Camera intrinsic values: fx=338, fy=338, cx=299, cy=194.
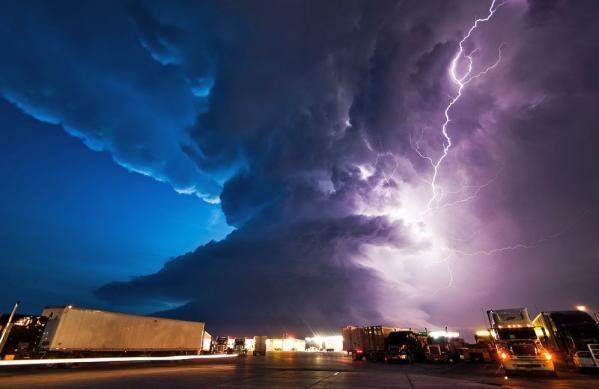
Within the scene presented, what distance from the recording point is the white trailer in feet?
66.0

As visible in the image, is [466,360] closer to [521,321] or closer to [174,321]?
[521,321]

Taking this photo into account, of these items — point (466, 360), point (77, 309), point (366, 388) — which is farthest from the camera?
point (466, 360)

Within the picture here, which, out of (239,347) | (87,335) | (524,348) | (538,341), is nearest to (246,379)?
(524,348)

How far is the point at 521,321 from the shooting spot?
20.4m

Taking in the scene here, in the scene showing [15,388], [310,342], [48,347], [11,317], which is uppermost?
[310,342]

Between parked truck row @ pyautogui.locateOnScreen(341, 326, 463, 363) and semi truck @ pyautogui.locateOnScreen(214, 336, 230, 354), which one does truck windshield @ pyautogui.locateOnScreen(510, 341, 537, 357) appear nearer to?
parked truck row @ pyautogui.locateOnScreen(341, 326, 463, 363)

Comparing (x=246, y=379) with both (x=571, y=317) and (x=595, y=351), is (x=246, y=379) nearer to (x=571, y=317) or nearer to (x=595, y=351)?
(x=595, y=351)

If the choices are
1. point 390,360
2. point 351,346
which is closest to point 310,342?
point 351,346

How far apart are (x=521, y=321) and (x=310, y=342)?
122 m

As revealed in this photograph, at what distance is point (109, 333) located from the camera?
22.8 meters

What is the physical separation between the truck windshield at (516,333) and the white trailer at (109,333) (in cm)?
2389

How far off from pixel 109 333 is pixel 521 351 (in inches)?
969

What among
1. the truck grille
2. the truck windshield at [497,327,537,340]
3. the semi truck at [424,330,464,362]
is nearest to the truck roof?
the truck grille

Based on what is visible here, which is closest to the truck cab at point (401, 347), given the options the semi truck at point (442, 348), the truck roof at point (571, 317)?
the semi truck at point (442, 348)
